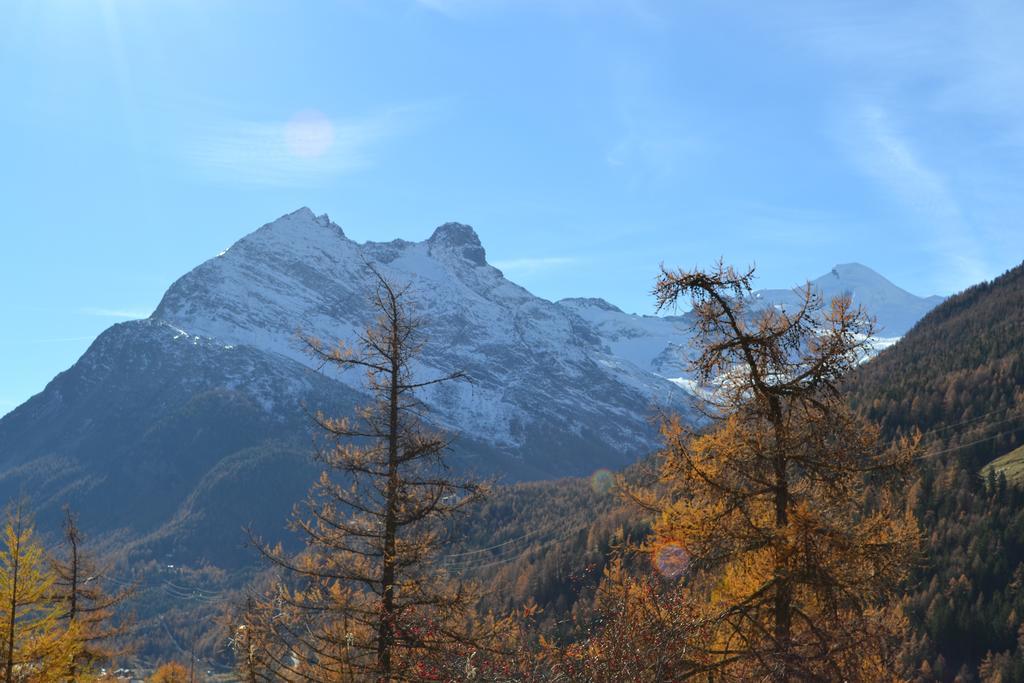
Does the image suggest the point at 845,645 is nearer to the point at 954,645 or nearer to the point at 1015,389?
the point at 954,645

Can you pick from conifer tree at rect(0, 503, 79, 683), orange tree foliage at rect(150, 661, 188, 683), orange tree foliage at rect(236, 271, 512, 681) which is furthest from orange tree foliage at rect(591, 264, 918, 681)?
orange tree foliage at rect(150, 661, 188, 683)

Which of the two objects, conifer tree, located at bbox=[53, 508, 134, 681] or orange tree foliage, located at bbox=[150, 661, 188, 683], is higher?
conifer tree, located at bbox=[53, 508, 134, 681]

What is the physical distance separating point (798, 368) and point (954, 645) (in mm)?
142825

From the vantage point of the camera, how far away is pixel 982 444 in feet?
576

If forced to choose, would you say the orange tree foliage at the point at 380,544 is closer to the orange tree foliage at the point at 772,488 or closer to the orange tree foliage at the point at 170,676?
the orange tree foliage at the point at 772,488

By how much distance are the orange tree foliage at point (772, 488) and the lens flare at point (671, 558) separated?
18 millimetres

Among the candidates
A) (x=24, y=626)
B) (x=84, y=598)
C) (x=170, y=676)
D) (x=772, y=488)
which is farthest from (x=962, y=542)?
(x=24, y=626)

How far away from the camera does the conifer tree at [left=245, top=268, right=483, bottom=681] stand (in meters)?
17.0

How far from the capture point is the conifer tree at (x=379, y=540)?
670 inches

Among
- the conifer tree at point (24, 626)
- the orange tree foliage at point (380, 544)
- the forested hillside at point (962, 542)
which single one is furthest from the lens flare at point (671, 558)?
the forested hillside at point (962, 542)

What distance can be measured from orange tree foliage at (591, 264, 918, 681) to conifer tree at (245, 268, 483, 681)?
7.18 m

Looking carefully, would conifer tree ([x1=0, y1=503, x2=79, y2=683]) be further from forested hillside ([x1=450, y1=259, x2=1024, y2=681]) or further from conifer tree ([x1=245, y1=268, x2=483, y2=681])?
forested hillside ([x1=450, y1=259, x2=1024, y2=681])

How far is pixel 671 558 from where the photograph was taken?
11250 millimetres

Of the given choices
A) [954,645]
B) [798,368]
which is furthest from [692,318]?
[954,645]
